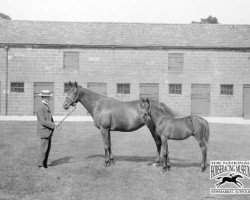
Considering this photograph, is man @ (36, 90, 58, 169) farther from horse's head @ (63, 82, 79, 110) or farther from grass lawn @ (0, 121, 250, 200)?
horse's head @ (63, 82, 79, 110)

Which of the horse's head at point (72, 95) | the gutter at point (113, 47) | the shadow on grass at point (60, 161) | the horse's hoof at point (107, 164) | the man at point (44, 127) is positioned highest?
the gutter at point (113, 47)

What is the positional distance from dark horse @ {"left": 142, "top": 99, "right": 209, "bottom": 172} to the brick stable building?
64.7 feet

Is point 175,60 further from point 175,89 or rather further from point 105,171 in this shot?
point 105,171

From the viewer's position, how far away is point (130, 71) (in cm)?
2925

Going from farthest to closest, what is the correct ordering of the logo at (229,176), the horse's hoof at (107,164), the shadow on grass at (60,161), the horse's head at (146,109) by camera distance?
the shadow on grass at (60,161) < the horse's hoof at (107,164) < the horse's head at (146,109) < the logo at (229,176)

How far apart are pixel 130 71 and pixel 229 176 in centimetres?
2199

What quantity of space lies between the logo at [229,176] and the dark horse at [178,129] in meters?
1.19

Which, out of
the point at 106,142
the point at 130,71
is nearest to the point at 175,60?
the point at 130,71

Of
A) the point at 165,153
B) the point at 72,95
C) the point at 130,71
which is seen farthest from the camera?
the point at 130,71

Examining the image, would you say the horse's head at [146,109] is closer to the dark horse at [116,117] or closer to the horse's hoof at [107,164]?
the dark horse at [116,117]

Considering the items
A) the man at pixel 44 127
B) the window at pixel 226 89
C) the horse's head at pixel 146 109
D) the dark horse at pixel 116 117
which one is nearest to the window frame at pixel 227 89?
the window at pixel 226 89

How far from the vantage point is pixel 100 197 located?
713 cm

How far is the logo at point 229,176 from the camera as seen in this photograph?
23.9 feet

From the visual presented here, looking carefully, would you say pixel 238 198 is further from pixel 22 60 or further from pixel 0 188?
pixel 22 60
